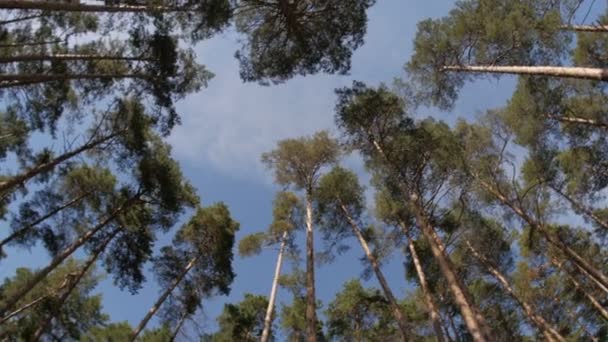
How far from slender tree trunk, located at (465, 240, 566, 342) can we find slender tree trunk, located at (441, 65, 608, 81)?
281 inches

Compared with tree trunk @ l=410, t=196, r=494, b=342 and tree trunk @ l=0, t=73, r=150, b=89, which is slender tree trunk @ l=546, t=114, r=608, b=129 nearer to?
tree trunk @ l=410, t=196, r=494, b=342

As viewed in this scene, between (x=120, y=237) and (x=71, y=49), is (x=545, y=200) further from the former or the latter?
(x=71, y=49)

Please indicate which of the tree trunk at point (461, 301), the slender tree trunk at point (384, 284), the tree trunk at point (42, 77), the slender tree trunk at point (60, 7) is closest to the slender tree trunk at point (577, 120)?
the tree trunk at point (461, 301)

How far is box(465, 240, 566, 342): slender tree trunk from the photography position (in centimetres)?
1309

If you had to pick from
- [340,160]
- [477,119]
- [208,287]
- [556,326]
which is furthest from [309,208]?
[556,326]

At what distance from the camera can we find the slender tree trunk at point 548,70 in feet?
22.7

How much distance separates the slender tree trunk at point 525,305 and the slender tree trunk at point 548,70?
713 centimetres

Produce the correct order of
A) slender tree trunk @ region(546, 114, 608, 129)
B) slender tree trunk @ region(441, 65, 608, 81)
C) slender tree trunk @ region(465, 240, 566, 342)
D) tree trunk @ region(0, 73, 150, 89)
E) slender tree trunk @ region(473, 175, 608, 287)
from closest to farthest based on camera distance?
1. slender tree trunk @ region(441, 65, 608, 81)
2. tree trunk @ region(0, 73, 150, 89)
3. slender tree trunk @ region(473, 175, 608, 287)
4. slender tree trunk @ region(465, 240, 566, 342)
5. slender tree trunk @ region(546, 114, 608, 129)

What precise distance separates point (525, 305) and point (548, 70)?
9.00 meters

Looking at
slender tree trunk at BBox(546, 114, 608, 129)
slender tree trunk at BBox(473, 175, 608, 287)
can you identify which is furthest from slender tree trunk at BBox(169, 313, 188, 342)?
slender tree trunk at BBox(546, 114, 608, 129)

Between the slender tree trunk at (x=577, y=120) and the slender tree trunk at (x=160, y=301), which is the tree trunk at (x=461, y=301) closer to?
the slender tree trunk at (x=577, y=120)

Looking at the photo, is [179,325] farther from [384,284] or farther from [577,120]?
[577,120]

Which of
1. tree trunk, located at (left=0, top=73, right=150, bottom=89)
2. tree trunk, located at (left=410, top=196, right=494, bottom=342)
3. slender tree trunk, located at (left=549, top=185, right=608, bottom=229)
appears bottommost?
tree trunk, located at (left=410, top=196, right=494, bottom=342)

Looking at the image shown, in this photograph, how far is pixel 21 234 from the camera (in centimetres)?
1305
